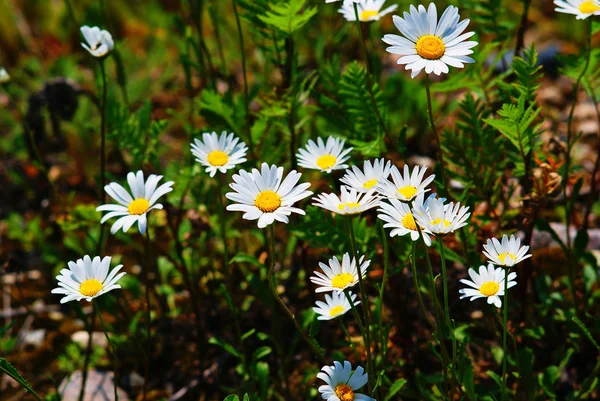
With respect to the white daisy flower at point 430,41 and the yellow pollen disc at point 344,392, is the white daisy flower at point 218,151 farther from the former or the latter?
the yellow pollen disc at point 344,392

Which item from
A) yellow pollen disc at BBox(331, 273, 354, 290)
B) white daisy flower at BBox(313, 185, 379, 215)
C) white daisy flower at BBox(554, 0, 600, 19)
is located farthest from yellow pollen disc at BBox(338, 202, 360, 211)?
white daisy flower at BBox(554, 0, 600, 19)

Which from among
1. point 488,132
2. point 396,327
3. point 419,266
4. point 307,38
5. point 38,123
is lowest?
point 396,327

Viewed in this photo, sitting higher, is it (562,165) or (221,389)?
(562,165)

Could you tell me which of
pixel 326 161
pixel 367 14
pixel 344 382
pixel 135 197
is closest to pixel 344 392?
pixel 344 382

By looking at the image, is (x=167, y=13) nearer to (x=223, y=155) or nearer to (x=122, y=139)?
(x=122, y=139)

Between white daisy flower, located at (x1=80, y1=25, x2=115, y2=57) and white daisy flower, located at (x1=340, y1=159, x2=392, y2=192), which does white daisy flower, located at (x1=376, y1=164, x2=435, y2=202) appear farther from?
white daisy flower, located at (x1=80, y1=25, x2=115, y2=57)

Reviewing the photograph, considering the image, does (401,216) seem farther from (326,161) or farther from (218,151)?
(218,151)

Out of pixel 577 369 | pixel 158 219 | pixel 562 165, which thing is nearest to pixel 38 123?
pixel 158 219
